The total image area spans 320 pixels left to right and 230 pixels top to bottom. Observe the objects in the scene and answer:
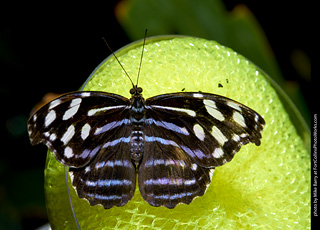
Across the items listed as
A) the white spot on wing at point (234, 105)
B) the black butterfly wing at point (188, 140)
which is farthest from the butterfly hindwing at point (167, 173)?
the white spot on wing at point (234, 105)

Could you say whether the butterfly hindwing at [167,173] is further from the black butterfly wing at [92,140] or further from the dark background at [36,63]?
the dark background at [36,63]

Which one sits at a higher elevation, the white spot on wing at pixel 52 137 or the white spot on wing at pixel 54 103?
the white spot on wing at pixel 54 103

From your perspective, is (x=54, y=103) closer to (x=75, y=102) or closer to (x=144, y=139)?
(x=75, y=102)

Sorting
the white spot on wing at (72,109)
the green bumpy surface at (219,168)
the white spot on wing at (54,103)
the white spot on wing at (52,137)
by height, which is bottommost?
the green bumpy surface at (219,168)

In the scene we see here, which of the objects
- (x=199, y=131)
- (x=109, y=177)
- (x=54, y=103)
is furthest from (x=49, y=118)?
(x=199, y=131)

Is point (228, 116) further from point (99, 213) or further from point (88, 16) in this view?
point (88, 16)

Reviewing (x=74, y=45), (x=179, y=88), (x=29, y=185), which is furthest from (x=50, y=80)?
(x=179, y=88)
